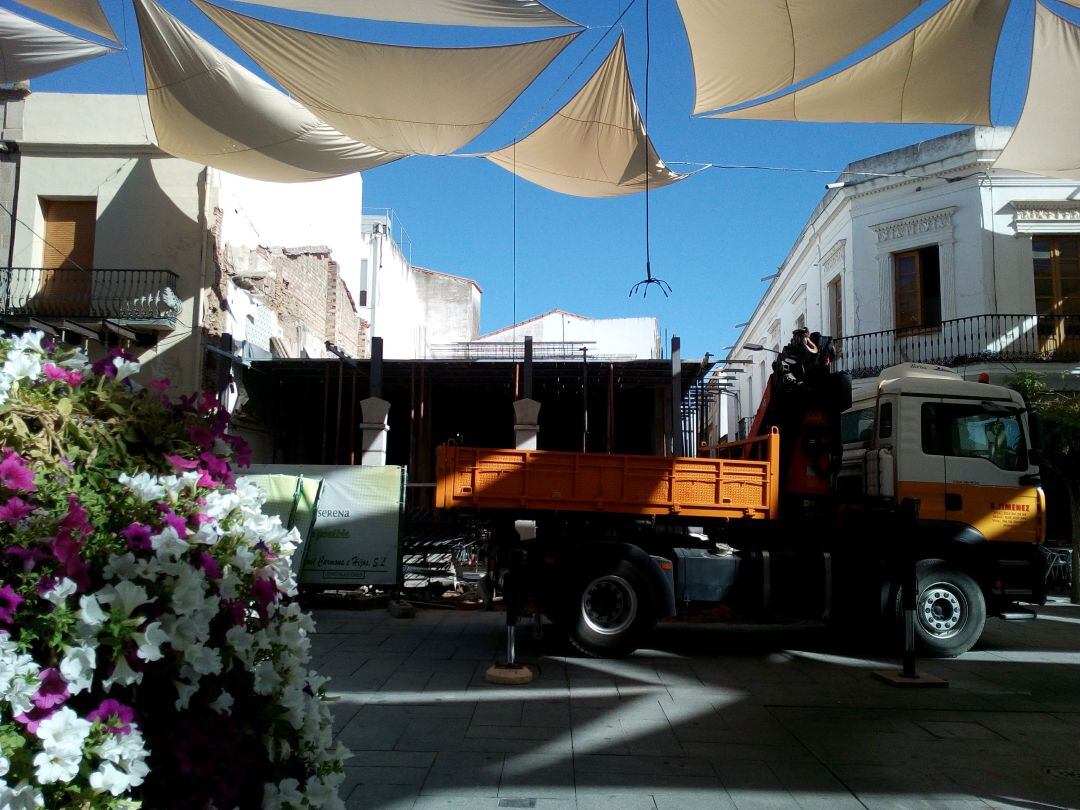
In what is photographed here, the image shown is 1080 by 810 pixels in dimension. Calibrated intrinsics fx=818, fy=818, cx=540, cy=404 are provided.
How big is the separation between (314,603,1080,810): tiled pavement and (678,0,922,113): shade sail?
23.3 feet

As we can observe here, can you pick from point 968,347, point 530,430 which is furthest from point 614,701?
point 968,347

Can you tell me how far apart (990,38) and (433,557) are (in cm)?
1190

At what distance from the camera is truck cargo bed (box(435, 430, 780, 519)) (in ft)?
28.6

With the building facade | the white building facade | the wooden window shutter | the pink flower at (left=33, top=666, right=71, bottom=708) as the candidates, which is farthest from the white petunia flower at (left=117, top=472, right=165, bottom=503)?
the wooden window shutter

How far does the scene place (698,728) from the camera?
245 inches

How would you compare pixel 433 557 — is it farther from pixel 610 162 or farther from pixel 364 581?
pixel 610 162

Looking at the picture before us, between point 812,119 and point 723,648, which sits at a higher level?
point 812,119

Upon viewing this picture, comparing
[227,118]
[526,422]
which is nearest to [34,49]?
[227,118]

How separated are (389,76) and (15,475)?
31.2ft

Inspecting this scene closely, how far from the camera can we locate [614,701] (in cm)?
700

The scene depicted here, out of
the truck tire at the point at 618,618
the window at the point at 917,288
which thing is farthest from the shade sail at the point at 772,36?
the window at the point at 917,288

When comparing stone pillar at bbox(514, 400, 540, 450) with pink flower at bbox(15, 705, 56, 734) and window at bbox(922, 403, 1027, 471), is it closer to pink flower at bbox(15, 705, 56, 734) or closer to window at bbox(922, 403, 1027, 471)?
window at bbox(922, 403, 1027, 471)

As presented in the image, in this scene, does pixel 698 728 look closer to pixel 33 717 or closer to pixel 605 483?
pixel 605 483

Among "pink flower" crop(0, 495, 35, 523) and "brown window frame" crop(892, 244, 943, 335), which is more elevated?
"brown window frame" crop(892, 244, 943, 335)
